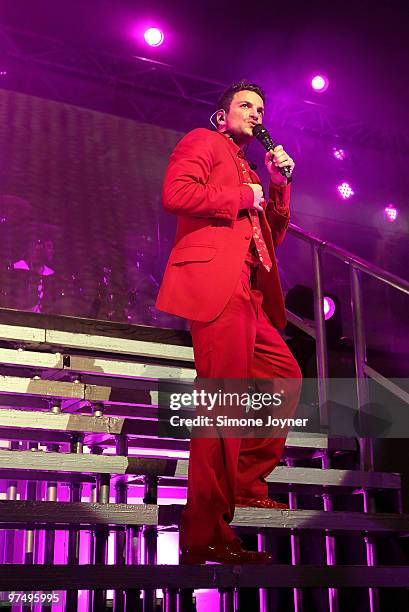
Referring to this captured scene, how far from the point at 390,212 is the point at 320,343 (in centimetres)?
473

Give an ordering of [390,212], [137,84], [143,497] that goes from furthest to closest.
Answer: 1. [390,212]
2. [137,84]
3. [143,497]

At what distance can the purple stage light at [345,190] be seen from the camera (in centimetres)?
785

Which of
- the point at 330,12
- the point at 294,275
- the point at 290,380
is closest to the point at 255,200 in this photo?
the point at 290,380

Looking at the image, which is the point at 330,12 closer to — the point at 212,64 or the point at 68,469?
the point at 212,64

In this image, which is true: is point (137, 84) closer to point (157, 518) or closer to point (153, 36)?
point (153, 36)

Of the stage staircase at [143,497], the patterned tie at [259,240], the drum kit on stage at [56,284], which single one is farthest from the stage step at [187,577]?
the drum kit on stage at [56,284]

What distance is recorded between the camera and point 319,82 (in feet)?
21.8

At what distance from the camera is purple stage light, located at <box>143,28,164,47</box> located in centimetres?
607

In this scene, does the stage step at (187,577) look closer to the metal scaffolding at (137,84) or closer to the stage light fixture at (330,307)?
the stage light fixture at (330,307)

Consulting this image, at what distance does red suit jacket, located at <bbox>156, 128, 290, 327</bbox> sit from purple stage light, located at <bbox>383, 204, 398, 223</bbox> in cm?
556

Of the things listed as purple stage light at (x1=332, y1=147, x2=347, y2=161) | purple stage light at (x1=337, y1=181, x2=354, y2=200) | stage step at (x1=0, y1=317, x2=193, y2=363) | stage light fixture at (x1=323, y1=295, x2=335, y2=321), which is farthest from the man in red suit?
purple stage light at (x1=337, y1=181, x2=354, y2=200)

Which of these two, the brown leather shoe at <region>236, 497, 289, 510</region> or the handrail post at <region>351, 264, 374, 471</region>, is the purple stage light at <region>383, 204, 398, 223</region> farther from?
the brown leather shoe at <region>236, 497, 289, 510</region>

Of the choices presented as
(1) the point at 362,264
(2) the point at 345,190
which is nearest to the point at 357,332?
(1) the point at 362,264

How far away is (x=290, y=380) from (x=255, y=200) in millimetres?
629
